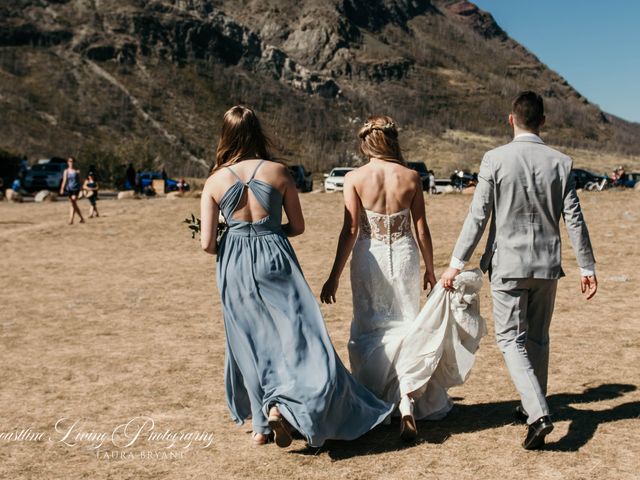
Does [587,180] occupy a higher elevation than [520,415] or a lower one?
higher

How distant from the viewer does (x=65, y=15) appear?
129m

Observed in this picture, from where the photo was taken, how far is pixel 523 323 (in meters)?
4.83

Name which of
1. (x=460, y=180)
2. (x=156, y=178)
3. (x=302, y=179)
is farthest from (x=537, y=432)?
(x=156, y=178)

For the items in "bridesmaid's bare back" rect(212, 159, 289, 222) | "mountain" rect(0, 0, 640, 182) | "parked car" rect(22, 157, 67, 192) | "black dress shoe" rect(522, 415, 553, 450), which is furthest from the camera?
"mountain" rect(0, 0, 640, 182)

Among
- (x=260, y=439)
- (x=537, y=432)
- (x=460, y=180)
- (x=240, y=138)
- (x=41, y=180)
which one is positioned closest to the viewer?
(x=537, y=432)

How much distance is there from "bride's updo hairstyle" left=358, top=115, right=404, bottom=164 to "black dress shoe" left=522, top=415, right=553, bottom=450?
1.85 m

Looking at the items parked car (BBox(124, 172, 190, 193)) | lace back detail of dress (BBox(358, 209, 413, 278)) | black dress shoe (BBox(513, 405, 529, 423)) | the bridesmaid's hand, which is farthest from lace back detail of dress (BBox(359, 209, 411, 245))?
parked car (BBox(124, 172, 190, 193))

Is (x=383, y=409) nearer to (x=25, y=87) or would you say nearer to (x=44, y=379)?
(x=44, y=379)

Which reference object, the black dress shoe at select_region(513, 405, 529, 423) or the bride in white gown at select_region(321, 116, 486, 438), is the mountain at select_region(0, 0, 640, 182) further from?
the black dress shoe at select_region(513, 405, 529, 423)

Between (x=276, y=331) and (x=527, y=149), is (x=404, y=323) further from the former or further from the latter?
(x=527, y=149)

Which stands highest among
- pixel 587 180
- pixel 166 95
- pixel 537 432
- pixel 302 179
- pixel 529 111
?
pixel 166 95

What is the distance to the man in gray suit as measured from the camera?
4711mm

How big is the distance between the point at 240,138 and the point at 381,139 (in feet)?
3.04

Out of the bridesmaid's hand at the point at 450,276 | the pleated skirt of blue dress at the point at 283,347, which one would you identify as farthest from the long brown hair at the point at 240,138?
the bridesmaid's hand at the point at 450,276
